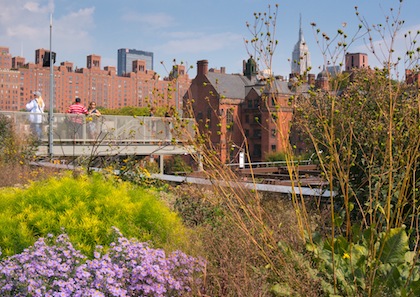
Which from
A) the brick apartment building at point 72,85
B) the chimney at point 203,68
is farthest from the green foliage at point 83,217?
the brick apartment building at point 72,85

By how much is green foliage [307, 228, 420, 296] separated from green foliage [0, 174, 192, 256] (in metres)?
1.47

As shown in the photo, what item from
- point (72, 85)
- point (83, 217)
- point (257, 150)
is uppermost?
point (72, 85)

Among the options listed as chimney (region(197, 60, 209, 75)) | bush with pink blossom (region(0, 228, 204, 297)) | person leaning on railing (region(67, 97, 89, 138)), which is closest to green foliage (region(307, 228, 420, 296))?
bush with pink blossom (region(0, 228, 204, 297))

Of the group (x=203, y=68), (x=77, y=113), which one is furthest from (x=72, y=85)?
(x=77, y=113)

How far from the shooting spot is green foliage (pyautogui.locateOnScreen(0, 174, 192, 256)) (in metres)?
5.00

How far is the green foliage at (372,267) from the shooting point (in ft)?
12.7

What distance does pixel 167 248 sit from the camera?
4840mm

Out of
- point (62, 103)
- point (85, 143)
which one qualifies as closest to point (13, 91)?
point (62, 103)

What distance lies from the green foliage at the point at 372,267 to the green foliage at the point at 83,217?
1467 millimetres

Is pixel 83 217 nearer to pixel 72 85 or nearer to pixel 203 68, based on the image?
pixel 203 68

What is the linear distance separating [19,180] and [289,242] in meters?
7.97

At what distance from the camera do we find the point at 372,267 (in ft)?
12.8

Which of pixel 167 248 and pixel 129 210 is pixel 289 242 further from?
Answer: pixel 129 210

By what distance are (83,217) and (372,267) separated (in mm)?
2658
